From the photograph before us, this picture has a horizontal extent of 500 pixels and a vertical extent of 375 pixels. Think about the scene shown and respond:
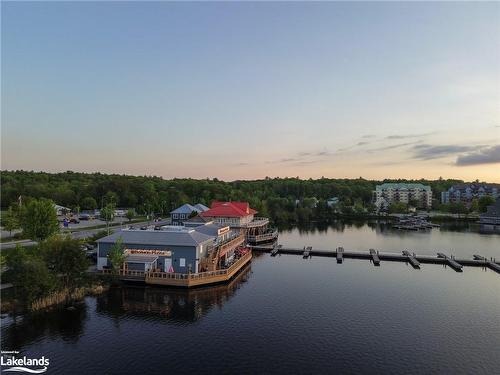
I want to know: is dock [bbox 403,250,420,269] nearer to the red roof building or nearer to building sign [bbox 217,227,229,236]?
building sign [bbox 217,227,229,236]

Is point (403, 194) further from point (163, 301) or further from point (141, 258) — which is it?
point (163, 301)

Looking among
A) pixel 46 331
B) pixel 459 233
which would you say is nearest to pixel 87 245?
pixel 46 331

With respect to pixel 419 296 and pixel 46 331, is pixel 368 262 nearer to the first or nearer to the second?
pixel 419 296

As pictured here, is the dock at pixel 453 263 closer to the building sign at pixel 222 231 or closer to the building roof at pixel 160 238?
the building sign at pixel 222 231

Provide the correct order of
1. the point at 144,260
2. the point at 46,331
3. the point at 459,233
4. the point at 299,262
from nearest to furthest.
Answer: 1. the point at 46,331
2. the point at 144,260
3. the point at 299,262
4. the point at 459,233

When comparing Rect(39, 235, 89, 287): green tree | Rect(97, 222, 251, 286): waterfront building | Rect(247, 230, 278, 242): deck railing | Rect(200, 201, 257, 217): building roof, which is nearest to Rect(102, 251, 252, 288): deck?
Rect(97, 222, 251, 286): waterfront building

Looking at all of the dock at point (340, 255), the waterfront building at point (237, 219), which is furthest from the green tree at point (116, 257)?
the dock at point (340, 255)

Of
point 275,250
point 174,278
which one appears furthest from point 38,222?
point 275,250
